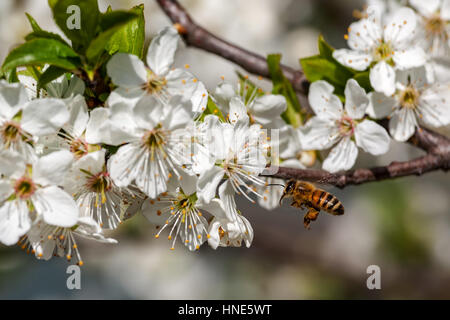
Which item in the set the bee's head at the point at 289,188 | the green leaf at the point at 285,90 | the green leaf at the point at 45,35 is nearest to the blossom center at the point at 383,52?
the green leaf at the point at 285,90

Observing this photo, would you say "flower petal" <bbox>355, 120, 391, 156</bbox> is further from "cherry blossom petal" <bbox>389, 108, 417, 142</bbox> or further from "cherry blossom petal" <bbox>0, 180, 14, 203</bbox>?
"cherry blossom petal" <bbox>0, 180, 14, 203</bbox>

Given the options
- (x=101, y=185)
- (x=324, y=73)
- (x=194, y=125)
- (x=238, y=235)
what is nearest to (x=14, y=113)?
(x=101, y=185)

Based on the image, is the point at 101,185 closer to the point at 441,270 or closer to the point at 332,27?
the point at 332,27

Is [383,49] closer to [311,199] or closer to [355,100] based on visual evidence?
[355,100]

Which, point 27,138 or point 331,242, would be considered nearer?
point 27,138

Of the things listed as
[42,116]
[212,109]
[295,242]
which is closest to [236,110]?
[212,109]

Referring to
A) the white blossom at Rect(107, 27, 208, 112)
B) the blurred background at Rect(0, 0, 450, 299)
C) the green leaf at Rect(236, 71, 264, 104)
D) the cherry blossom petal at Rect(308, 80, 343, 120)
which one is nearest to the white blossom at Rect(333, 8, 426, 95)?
the cherry blossom petal at Rect(308, 80, 343, 120)
